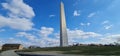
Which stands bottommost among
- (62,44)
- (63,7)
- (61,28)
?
(62,44)

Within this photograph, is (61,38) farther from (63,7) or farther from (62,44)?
(63,7)

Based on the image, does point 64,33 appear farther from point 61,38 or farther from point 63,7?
point 63,7

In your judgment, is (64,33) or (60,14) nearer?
(60,14)

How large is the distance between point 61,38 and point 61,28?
14.9 feet

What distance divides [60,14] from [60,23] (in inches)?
186

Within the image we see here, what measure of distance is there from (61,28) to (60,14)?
6.75 meters

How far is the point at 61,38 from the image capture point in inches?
4279

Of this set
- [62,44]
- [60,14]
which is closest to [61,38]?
[62,44]

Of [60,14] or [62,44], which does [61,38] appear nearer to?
[62,44]

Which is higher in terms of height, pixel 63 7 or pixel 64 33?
pixel 63 7

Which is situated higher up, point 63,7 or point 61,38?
point 63,7

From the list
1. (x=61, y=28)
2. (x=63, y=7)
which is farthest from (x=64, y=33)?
(x=63, y=7)

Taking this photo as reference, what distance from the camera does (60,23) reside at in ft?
358

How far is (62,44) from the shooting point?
11044 centimetres
